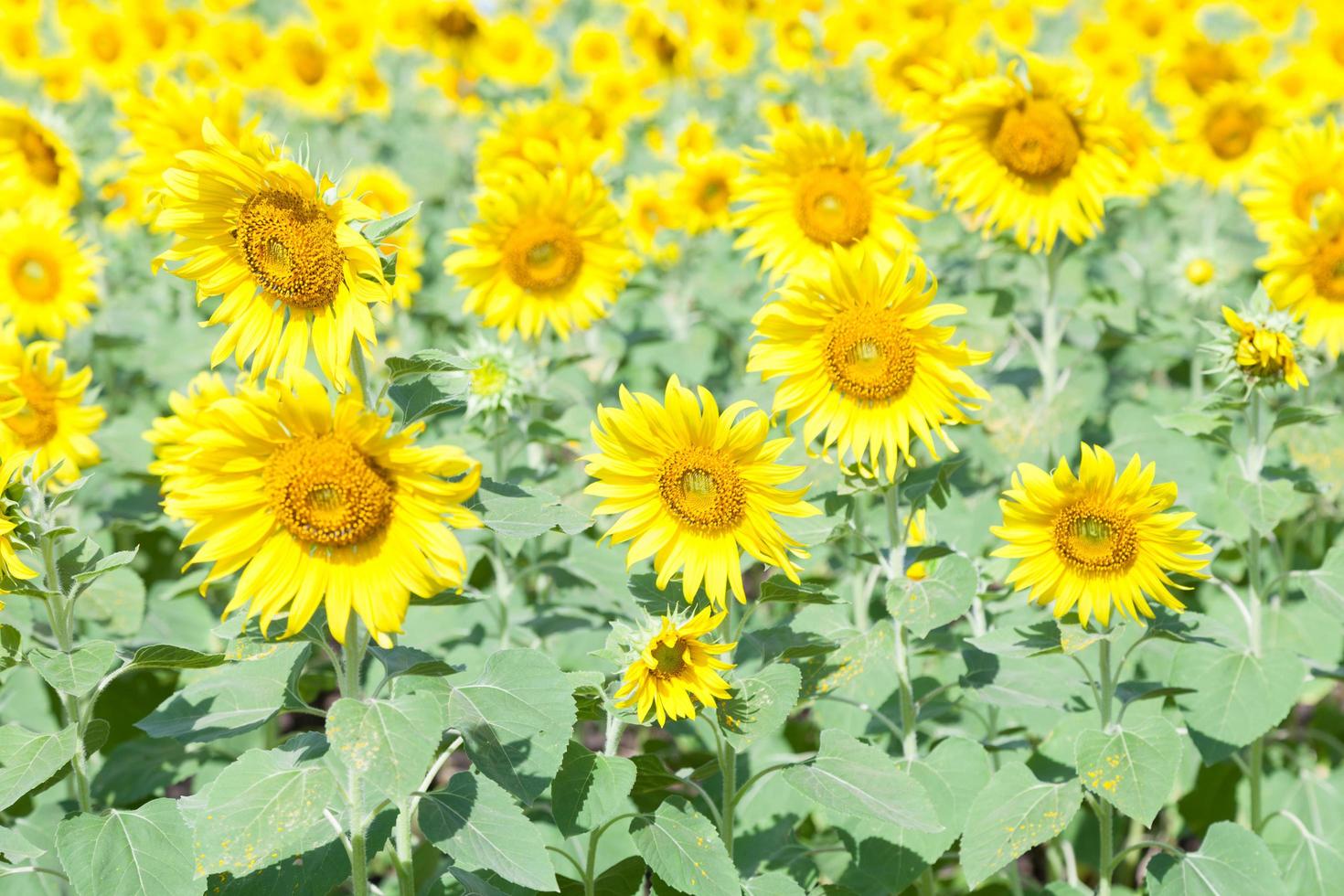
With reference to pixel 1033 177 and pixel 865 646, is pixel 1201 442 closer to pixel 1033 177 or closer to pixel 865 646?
pixel 1033 177

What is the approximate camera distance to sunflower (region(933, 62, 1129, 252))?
3.71m

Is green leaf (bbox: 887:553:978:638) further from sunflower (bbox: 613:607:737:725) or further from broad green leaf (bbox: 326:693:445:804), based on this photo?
broad green leaf (bbox: 326:693:445:804)

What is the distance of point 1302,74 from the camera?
24.4ft

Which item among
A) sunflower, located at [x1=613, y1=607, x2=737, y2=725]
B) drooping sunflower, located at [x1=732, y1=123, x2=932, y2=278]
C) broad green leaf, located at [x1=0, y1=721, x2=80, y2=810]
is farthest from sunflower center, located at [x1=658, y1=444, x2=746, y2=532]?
drooping sunflower, located at [x1=732, y1=123, x2=932, y2=278]

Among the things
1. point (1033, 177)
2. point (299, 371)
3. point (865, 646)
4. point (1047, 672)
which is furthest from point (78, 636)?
point (1033, 177)

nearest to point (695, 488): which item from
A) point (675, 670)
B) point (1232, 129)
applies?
point (675, 670)

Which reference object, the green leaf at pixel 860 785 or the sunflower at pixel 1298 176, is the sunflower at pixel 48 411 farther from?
the sunflower at pixel 1298 176

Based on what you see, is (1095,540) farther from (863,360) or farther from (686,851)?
(686,851)

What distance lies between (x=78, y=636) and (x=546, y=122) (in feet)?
8.50

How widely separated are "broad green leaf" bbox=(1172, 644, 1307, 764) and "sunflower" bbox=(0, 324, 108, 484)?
2.97 m

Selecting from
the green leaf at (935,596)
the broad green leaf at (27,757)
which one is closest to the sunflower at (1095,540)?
the green leaf at (935,596)

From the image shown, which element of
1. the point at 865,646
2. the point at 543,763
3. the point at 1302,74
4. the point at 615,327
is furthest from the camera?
the point at 1302,74

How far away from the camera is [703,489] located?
2504 millimetres

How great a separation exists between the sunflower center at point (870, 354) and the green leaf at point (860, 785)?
76cm
